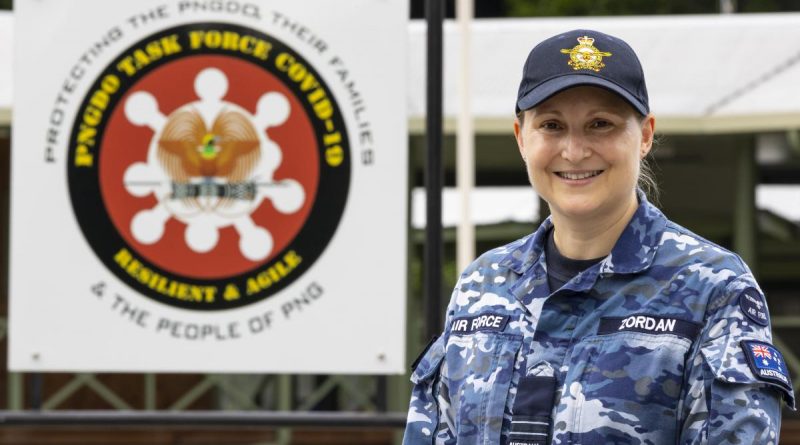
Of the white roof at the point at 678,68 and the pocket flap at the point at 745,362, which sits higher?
the white roof at the point at 678,68

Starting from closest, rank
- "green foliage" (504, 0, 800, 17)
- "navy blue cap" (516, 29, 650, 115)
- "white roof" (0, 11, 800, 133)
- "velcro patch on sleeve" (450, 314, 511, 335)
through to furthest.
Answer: "navy blue cap" (516, 29, 650, 115) < "velcro patch on sleeve" (450, 314, 511, 335) < "white roof" (0, 11, 800, 133) < "green foliage" (504, 0, 800, 17)

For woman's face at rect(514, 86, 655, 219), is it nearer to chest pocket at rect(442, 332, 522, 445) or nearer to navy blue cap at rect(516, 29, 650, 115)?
navy blue cap at rect(516, 29, 650, 115)

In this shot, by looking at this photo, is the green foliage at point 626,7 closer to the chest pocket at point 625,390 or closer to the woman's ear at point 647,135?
the woman's ear at point 647,135

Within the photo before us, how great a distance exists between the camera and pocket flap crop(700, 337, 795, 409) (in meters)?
1.66

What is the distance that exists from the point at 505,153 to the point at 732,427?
577 centimetres

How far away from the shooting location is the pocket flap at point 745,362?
166cm

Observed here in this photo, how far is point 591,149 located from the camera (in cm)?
180

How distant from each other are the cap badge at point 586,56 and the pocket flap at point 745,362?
0.37 meters

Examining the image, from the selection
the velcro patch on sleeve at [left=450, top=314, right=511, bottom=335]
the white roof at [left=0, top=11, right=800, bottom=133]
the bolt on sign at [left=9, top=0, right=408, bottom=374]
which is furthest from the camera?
the white roof at [left=0, top=11, right=800, bottom=133]

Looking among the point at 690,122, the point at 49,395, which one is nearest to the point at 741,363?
the point at 690,122

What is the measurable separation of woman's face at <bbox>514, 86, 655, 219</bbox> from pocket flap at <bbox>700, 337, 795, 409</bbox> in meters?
0.23

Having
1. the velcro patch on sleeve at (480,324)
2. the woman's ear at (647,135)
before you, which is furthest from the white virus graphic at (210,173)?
the woman's ear at (647,135)

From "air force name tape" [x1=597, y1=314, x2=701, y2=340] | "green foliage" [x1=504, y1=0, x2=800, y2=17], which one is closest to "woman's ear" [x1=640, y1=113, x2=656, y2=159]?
"air force name tape" [x1=597, y1=314, x2=701, y2=340]

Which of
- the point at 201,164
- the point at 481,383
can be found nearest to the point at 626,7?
the point at 201,164
